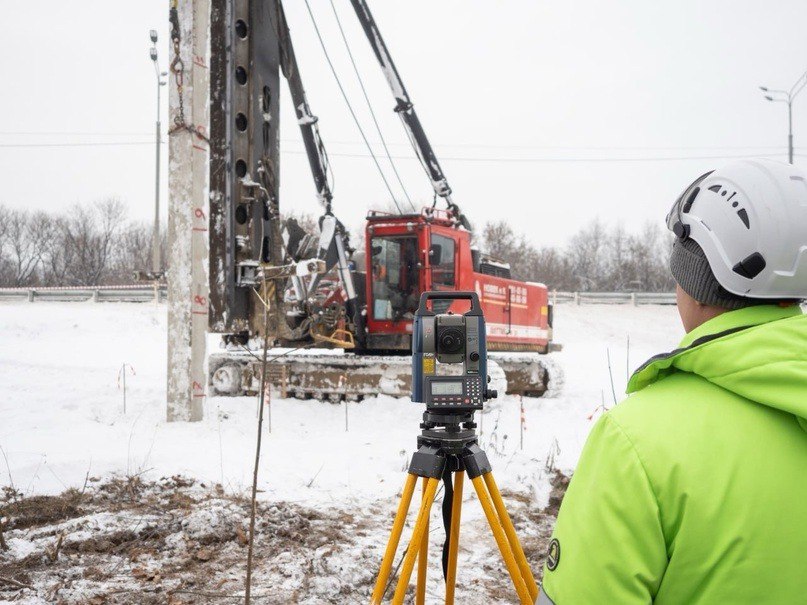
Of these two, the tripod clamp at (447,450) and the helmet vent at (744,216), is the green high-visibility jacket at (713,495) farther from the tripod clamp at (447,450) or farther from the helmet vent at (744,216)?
the tripod clamp at (447,450)

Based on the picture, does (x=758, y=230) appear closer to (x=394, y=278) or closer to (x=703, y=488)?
(x=703, y=488)

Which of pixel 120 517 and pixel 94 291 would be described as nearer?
pixel 120 517

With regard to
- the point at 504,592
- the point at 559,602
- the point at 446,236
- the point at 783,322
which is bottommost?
the point at 504,592

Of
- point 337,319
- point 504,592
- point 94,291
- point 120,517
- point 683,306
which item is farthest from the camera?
point 94,291

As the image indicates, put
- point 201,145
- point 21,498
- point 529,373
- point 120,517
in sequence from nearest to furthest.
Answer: point 120,517, point 21,498, point 201,145, point 529,373

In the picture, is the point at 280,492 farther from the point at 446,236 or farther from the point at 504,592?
the point at 446,236

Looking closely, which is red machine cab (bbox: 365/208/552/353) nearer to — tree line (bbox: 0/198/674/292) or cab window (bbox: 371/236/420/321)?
cab window (bbox: 371/236/420/321)

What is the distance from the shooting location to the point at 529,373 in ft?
35.9

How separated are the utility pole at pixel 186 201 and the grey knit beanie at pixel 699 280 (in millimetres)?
6733

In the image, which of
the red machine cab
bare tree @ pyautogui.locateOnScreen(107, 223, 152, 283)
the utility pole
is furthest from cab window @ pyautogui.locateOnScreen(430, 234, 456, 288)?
bare tree @ pyautogui.locateOnScreen(107, 223, 152, 283)

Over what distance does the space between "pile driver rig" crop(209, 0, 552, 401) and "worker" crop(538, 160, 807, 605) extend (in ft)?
17.8

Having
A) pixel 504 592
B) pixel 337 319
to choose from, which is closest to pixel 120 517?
pixel 504 592

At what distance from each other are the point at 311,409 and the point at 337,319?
1561 mm

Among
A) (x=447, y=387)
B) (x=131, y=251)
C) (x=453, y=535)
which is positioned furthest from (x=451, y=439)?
(x=131, y=251)
